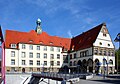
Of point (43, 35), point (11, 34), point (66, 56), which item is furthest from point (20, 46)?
point (66, 56)

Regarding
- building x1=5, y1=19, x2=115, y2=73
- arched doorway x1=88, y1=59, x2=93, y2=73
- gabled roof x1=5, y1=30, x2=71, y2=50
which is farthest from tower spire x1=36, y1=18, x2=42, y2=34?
arched doorway x1=88, y1=59, x2=93, y2=73

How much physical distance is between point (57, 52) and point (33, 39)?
781 centimetres

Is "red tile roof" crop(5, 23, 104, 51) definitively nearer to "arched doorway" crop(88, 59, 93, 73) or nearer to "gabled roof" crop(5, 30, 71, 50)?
"gabled roof" crop(5, 30, 71, 50)

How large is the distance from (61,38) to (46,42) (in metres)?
6.82

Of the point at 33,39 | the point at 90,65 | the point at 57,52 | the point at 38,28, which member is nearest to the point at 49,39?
the point at 57,52

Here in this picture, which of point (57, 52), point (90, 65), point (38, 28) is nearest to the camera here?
point (90, 65)

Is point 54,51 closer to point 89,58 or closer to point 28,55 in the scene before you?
point 28,55

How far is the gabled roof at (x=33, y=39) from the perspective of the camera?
48.3m

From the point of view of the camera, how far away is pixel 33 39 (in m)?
49.9

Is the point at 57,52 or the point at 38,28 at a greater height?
the point at 38,28

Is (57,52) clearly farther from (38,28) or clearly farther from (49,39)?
(38,28)

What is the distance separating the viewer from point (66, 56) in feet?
174

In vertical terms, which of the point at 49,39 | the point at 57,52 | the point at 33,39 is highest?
the point at 49,39

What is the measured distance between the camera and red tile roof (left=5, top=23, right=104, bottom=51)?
148ft
